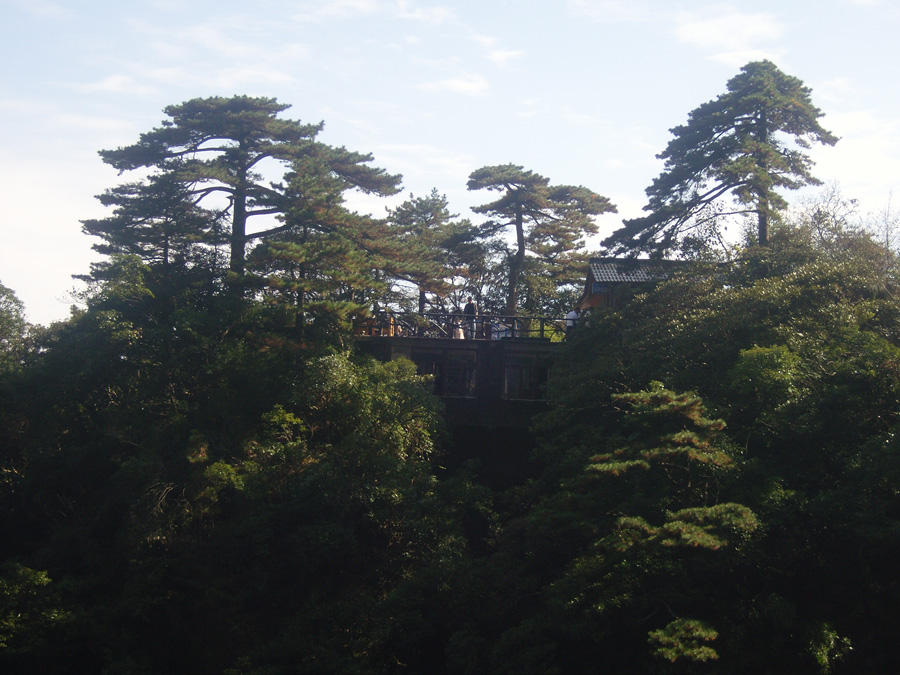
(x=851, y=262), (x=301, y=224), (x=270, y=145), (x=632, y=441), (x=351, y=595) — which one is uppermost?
(x=270, y=145)

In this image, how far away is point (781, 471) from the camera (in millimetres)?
11289

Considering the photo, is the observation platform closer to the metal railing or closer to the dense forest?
the metal railing

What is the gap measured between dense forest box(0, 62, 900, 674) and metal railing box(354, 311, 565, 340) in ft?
5.70

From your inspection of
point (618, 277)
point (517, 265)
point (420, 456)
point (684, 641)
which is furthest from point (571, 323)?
point (684, 641)

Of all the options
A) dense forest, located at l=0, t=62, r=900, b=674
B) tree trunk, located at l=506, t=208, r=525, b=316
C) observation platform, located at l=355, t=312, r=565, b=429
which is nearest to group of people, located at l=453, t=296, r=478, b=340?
observation platform, located at l=355, t=312, r=565, b=429

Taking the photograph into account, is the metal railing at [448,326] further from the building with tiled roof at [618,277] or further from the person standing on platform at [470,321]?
the building with tiled roof at [618,277]

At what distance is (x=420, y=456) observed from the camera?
54.1ft

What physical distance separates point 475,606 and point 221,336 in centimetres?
860

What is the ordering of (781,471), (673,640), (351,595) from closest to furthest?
(673,640) < (781,471) < (351,595)

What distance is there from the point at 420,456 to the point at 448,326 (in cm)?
651

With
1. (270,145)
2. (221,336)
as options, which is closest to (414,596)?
(221,336)

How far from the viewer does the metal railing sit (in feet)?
69.5

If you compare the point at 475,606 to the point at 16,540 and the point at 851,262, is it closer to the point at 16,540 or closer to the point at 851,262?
the point at 851,262

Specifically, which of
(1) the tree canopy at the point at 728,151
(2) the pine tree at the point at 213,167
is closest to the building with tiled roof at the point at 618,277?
(1) the tree canopy at the point at 728,151
